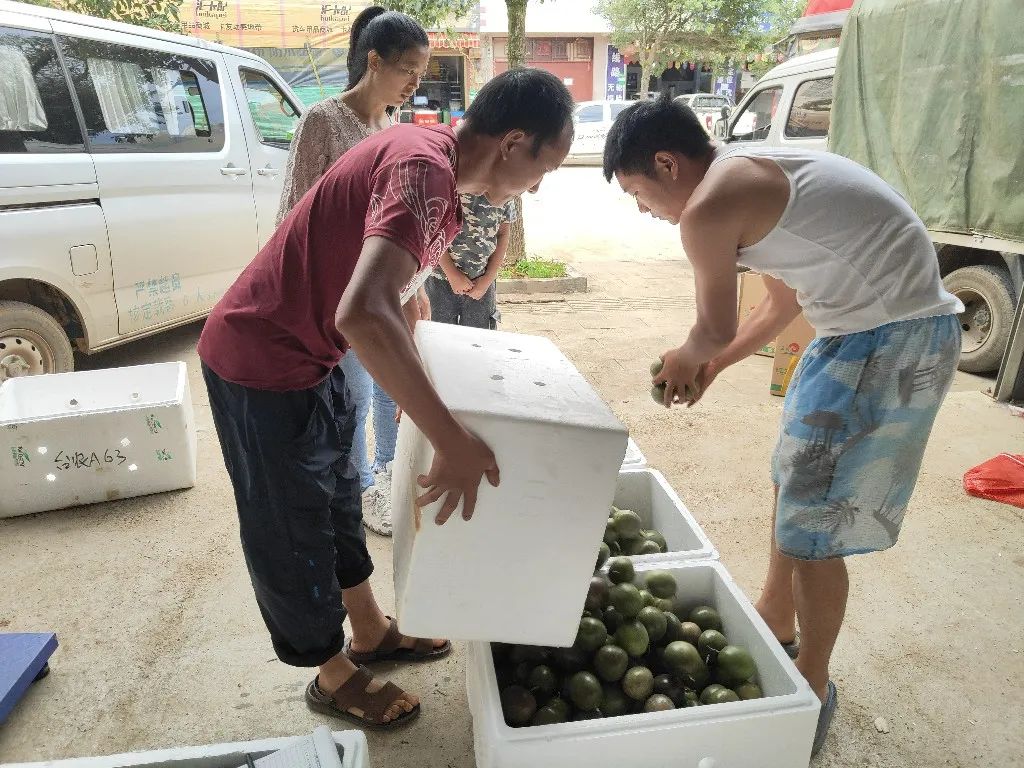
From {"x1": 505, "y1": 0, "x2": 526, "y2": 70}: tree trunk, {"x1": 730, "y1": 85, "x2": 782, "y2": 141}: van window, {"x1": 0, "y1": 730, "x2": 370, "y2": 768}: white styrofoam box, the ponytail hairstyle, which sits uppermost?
{"x1": 505, "y1": 0, "x2": 526, "y2": 70}: tree trunk

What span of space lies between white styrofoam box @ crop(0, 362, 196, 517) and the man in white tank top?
2.29 metres

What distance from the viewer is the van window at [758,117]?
22.2 feet

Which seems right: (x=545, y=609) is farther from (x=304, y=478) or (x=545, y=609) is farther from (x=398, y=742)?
(x=398, y=742)

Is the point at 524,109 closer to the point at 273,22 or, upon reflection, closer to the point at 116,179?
the point at 116,179

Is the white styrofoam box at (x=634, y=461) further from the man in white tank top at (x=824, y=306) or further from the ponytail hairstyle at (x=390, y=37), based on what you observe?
the ponytail hairstyle at (x=390, y=37)

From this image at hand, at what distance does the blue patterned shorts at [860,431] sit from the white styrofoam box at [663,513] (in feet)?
1.01

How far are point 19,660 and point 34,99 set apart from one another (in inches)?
112

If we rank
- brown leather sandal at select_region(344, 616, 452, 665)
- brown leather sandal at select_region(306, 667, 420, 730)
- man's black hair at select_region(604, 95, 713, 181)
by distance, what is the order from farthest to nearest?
1. brown leather sandal at select_region(344, 616, 452, 665)
2. brown leather sandal at select_region(306, 667, 420, 730)
3. man's black hair at select_region(604, 95, 713, 181)

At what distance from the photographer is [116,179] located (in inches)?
151

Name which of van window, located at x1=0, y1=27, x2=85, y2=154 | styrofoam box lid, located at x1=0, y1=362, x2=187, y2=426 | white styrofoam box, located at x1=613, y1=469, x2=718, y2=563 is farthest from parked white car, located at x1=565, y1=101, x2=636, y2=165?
white styrofoam box, located at x1=613, y1=469, x2=718, y2=563

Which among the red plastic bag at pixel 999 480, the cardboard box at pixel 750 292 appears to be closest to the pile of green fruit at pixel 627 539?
the red plastic bag at pixel 999 480

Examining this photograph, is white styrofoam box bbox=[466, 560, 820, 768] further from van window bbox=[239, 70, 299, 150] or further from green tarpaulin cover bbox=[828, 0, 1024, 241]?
van window bbox=[239, 70, 299, 150]

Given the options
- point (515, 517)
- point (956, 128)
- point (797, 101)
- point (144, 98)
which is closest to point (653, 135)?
point (515, 517)

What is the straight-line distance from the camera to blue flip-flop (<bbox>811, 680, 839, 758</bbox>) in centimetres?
190
